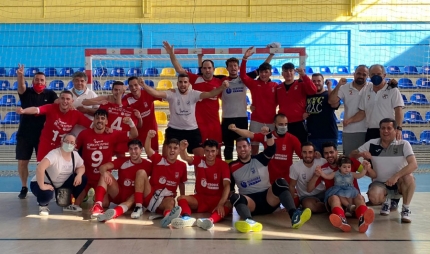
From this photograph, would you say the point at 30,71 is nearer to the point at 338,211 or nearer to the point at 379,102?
the point at 379,102

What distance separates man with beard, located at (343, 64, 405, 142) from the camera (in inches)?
266

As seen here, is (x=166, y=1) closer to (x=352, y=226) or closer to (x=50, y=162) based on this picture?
(x=50, y=162)

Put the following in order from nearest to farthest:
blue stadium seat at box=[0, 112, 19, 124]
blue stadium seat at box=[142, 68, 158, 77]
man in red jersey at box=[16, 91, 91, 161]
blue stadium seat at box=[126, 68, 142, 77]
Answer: man in red jersey at box=[16, 91, 91, 161] < blue stadium seat at box=[0, 112, 19, 124] < blue stadium seat at box=[142, 68, 158, 77] < blue stadium seat at box=[126, 68, 142, 77]

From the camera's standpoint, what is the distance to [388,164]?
245 inches

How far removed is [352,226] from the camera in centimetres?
561

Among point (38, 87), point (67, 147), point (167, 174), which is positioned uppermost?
point (38, 87)

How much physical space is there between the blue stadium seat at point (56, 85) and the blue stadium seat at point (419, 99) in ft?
37.0

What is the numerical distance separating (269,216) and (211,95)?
79.5 inches

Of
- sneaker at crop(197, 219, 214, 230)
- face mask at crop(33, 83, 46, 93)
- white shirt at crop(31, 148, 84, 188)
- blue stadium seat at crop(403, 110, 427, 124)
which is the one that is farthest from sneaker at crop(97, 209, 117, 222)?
blue stadium seat at crop(403, 110, 427, 124)

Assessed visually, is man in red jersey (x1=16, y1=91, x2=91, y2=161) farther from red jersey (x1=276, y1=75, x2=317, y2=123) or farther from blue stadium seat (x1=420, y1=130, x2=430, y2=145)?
blue stadium seat (x1=420, y1=130, x2=430, y2=145)

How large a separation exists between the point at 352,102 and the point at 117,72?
33.7 ft

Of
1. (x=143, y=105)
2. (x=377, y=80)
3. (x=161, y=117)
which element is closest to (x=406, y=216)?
(x=377, y=80)

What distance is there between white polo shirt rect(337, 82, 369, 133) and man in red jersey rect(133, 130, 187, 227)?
2.68m

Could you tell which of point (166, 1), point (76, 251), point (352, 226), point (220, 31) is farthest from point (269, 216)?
point (166, 1)
